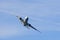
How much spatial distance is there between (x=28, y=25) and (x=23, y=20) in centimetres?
431

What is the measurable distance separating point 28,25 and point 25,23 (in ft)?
8.96

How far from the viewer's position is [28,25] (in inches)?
6850

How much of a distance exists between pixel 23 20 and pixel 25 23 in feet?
6.47

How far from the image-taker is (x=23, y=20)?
17212 centimetres

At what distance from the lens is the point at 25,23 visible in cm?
17212
